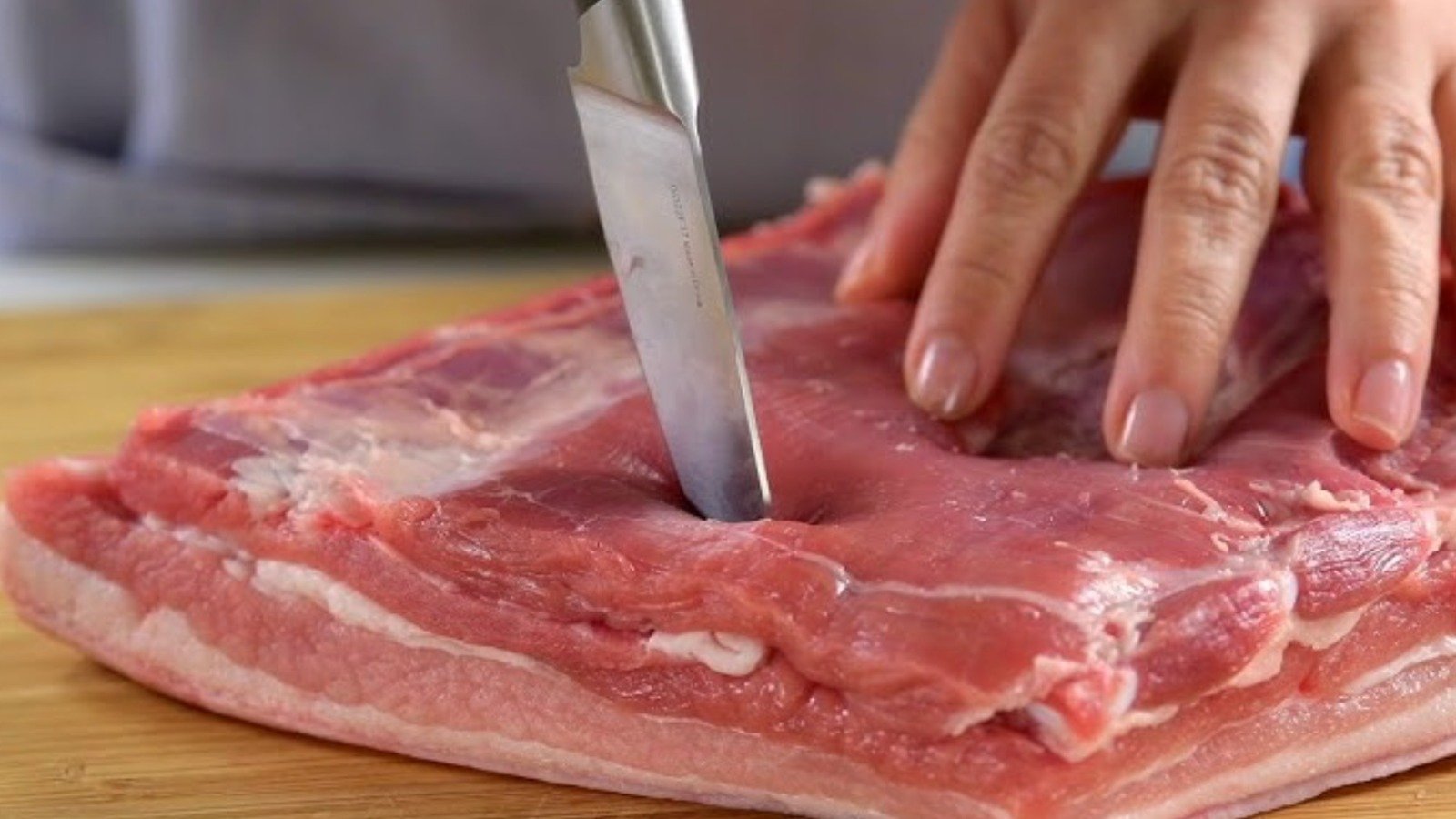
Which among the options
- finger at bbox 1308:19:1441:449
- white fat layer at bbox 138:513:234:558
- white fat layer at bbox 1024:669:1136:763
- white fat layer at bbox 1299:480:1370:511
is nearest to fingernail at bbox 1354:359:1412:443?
finger at bbox 1308:19:1441:449

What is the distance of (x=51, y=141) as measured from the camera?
348 cm

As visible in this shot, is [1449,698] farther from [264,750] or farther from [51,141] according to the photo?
[51,141]

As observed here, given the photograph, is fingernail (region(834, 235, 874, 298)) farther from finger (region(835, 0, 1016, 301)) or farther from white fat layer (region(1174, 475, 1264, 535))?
white fat layer (region(1174, 475, 1264, 535))

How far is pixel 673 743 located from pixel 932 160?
2.99 ft

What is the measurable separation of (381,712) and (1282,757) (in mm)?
761

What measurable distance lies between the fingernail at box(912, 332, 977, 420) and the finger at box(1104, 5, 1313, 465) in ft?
0.47

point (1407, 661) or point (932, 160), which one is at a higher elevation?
point (932, 160)

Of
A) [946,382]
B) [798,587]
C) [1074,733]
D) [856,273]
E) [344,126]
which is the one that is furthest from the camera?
[344,126]

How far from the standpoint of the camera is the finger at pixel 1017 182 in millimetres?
2055

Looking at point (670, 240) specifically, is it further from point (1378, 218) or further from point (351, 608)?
point (1378, 218)

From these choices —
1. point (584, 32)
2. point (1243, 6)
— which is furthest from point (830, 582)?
point (1243, 6)

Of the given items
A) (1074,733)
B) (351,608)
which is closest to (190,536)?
(351,608)

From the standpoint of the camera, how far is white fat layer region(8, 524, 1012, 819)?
5.56ft

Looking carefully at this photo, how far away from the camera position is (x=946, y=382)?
2.04 meters
